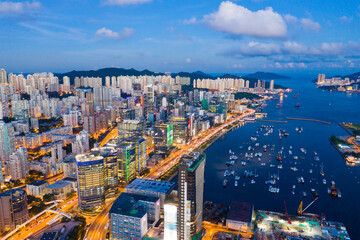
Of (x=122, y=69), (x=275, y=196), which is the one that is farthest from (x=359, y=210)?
(x=122, y=69)

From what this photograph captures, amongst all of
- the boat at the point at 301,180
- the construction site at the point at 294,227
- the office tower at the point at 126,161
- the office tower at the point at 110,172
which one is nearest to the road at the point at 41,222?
the office tower at the point at 110,172

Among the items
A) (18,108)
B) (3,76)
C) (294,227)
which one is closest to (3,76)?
(3,76)

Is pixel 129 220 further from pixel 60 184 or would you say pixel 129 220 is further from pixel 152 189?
pixel 60 184

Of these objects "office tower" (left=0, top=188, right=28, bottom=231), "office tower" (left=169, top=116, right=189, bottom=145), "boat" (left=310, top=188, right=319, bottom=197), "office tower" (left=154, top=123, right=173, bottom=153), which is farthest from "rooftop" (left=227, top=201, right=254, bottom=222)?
"office tower" (left=169, top=116, right=189, bottom=145)

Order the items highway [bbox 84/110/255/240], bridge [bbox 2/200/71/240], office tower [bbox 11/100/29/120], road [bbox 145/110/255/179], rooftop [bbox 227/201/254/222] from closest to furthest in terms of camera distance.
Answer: bridge [bbox 2/200/71/240]
highway [bbox 84/110/255/240]
rooftop [bbox 227/201/254/222]
road [bbox 145/110/255/179]
office tower [bbox 11/100/29/120]

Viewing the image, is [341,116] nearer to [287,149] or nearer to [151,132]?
[287,149]

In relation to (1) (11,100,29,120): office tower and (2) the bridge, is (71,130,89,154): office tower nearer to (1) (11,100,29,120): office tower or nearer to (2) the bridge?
(2) the bridge
